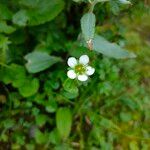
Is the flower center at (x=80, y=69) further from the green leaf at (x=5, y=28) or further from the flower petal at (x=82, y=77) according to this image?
the green leaf at (x=5, y=28)

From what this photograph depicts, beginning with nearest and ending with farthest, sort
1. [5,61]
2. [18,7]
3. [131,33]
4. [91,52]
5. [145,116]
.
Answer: [91,52] → [5,61] → [18,7] → [145,116] → [131,33]

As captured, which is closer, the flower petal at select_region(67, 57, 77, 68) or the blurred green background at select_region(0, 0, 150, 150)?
the flower petal at select_region(67, 57, 77, 68)

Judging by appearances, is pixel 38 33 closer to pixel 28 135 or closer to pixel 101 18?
pixel 101 18

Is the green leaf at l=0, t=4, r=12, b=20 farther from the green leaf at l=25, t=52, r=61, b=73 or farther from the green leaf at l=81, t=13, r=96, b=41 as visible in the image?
the green leaf at l=81, t=13, r=96, b=41

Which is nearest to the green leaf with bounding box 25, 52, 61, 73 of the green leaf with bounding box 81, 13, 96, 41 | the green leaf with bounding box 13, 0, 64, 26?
the green leaf with bounding box 13, 0, 64, 26

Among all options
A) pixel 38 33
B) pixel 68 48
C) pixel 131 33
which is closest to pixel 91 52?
pixel 68 48

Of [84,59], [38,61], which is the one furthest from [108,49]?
[38,61]

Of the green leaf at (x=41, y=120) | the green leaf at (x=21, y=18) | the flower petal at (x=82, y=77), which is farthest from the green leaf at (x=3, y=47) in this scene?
the flower petal at (x=82, y=77)
